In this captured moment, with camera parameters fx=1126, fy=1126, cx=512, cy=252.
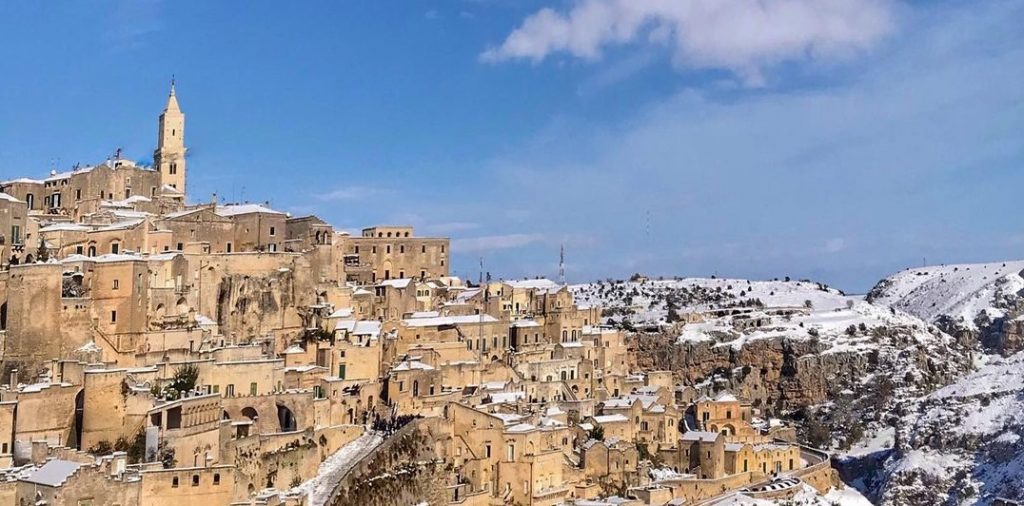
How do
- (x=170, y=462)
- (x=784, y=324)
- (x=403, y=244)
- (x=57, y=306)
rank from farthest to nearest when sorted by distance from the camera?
(x=784, y=324)
(x=403, y=244)
(x=57, y=306)
(x=170, y=462)

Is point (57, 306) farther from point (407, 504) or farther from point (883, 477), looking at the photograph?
point (883, 477)

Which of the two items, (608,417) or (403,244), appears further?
(403,244)

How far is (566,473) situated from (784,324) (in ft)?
154

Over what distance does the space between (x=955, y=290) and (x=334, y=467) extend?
299 ft

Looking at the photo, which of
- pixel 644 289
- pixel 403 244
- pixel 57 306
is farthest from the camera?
pixel 644 289

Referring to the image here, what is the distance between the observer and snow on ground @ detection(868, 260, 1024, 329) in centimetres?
10931

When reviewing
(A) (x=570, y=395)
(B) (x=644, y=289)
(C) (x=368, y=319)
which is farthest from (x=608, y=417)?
(B) (x=644, y=289)

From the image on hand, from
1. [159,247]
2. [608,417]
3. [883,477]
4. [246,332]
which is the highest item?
[159,247]

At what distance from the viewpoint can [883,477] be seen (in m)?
82.6

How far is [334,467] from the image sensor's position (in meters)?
46.2

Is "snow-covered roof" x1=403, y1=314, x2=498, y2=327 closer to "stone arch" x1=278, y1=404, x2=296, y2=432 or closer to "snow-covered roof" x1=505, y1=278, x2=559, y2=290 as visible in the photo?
"stone arch" x1=278, y1=404, x2=296, y2=432

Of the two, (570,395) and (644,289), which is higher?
(644,289)

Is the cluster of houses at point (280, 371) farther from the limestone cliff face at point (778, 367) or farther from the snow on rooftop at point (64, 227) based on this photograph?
the limestone cliff face at point (778, 367)

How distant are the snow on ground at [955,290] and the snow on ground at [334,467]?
75.6 m
